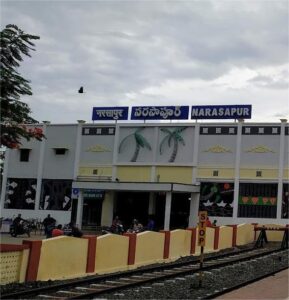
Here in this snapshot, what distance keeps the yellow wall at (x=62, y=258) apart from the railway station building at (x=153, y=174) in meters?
24.0

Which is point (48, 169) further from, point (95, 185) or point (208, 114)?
point (208, 114)

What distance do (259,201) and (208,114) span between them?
7.70m

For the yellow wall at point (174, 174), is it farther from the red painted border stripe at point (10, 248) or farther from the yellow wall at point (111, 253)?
the red painted border stripe at point (10, 248)

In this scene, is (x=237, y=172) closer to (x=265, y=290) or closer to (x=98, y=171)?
(x=98, y=171)

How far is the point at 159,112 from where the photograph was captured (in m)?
45.0

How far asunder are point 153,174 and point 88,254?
27235 millimetres

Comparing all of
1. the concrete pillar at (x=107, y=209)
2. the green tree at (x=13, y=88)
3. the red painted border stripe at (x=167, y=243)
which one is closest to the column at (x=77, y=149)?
the concrete pillar at (x=107, y=209)

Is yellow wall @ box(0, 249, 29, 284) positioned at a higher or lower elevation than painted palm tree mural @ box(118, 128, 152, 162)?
lower

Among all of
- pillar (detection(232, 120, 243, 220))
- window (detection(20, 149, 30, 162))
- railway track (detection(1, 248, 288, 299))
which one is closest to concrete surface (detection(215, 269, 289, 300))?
railway track (detection(1, 248, 288, 299))

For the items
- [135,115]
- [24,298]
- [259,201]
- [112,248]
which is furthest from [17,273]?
[135,115]

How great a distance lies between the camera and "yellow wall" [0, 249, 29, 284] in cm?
1349

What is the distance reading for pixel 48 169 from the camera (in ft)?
156

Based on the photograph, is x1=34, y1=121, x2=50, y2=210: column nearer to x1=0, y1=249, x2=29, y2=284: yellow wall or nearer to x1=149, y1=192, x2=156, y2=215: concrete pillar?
x1=149, y1=192, x2=156, y2=215: concrete pillar

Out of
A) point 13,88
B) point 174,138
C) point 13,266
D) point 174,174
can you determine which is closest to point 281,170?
point 174,174
